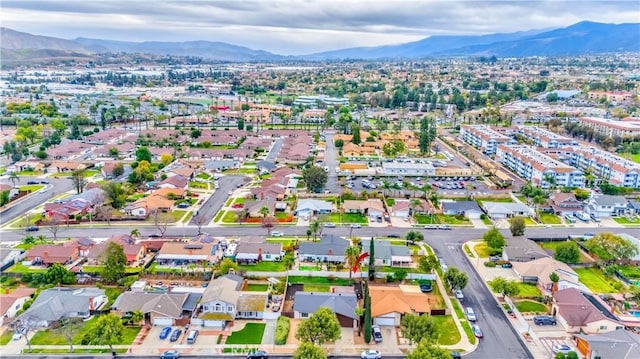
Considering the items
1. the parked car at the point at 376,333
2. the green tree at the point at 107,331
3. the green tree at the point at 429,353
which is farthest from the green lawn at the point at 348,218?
the green tree at the point at 107,331

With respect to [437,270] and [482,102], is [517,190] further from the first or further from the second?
[482,102]

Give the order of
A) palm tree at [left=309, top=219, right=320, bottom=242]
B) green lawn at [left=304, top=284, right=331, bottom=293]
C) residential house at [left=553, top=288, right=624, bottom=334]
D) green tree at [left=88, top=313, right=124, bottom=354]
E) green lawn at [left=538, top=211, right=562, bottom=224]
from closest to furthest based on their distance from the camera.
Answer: green tree at [left=88, top=313, right=124, bottom=354] → residential house at [left=553, top=288, right=624, bottom=334] → green lawn at [left=304, top=284, right=331, bottom=293] → palm tree at [left=309, top=219, right=320, bottom=242] → green lawn at [left=538, top=211, right=562, bottom=224]

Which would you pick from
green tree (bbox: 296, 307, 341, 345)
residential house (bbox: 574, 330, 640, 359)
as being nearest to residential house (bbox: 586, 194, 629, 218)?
residential house (bbox: 574, 330, 640, 359)

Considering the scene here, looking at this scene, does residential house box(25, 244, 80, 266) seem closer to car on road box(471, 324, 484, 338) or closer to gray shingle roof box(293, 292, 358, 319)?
gray shingle roof box(293, 292, 358, 319)

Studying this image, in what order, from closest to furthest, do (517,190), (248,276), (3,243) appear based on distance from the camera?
(248,276) < (3,243) < (517,190)

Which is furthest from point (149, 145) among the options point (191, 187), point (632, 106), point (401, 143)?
point (632, 106)
